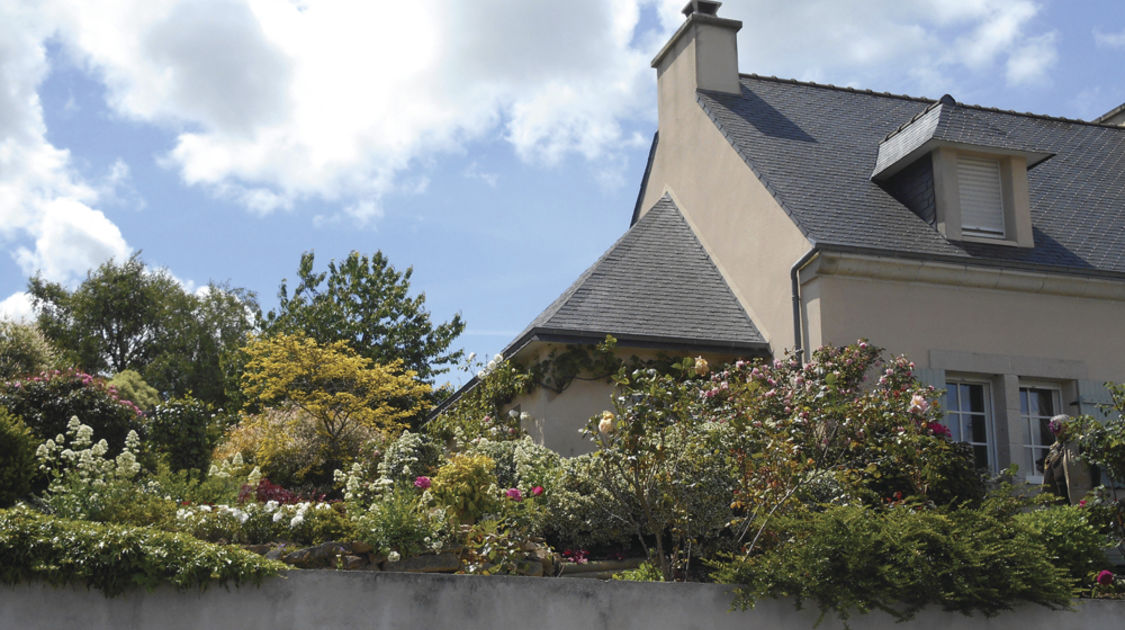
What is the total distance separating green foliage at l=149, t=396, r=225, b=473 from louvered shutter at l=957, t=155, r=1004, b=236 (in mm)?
10077

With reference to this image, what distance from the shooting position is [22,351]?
74.8ft

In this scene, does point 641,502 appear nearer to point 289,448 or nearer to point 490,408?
point 490,408

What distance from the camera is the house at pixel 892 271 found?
11812 mm

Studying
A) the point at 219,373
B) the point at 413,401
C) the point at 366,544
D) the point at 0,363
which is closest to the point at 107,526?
the point at 366,544

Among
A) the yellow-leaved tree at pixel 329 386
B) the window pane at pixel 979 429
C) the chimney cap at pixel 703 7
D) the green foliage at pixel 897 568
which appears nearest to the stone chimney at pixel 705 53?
the chimney cap at pixel 703 7

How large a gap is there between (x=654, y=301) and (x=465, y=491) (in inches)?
215

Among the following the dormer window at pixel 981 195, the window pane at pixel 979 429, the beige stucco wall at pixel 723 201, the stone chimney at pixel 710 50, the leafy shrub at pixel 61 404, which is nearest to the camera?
the leafy shrub at pixel 61 404

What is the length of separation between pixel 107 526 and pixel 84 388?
6239mm

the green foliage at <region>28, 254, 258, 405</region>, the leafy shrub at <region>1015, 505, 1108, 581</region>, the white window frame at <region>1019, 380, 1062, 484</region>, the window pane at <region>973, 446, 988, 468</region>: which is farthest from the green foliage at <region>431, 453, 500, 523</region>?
the green foliage at <region>28, 254, 258, 405</region>

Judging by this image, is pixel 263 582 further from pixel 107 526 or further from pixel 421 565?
pixel 421 565

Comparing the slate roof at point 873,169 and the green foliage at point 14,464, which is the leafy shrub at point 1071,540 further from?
the green foliage at point 14,464

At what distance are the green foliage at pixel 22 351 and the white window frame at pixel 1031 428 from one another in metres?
19.7

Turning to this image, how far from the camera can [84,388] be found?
37.9 ft

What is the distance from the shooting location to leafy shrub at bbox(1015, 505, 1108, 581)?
833 cm
